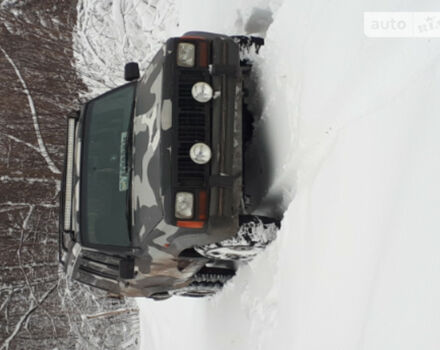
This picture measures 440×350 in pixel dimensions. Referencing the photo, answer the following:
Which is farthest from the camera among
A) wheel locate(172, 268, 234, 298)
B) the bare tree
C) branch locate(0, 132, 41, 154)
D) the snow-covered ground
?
branch locate(0, 132, 41, 154)

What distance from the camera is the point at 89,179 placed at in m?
4.21

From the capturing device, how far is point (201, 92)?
11.9 feet

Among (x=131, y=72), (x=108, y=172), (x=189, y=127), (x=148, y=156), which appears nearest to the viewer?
(x=189, y=127)

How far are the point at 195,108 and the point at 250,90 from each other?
2.93 ft

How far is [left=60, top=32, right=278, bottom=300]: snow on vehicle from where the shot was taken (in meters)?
3.56

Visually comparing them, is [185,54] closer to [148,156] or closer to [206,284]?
[148,156]

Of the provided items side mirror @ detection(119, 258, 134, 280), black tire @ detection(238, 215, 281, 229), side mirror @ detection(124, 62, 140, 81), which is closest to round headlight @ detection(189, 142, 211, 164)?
black tire @ detection(238, 215, 281, 229)

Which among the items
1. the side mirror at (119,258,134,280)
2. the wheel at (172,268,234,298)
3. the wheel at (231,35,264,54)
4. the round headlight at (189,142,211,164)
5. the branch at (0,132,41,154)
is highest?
the wheel at (231,35,264,54)

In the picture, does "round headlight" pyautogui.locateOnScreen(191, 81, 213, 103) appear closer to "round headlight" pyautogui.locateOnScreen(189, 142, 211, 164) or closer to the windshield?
"round headlight" pyautogui.locateOnScreen(189, 142, 211, 164)

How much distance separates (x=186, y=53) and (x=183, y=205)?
43.8 inches


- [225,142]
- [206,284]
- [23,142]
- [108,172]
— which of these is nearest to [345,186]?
[225,142]

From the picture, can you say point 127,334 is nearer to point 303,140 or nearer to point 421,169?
point 303,140

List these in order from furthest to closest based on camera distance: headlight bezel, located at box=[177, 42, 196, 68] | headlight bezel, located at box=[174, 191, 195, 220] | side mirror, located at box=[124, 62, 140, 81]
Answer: side mirror, located at box=[124, 62, 140, 81] → headlight bezel, located at box=[177, 42, 196, 68] → headlight bezel, located at box=[174, 191, 195, 220]

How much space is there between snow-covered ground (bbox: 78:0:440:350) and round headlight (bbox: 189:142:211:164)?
63 centimetres
